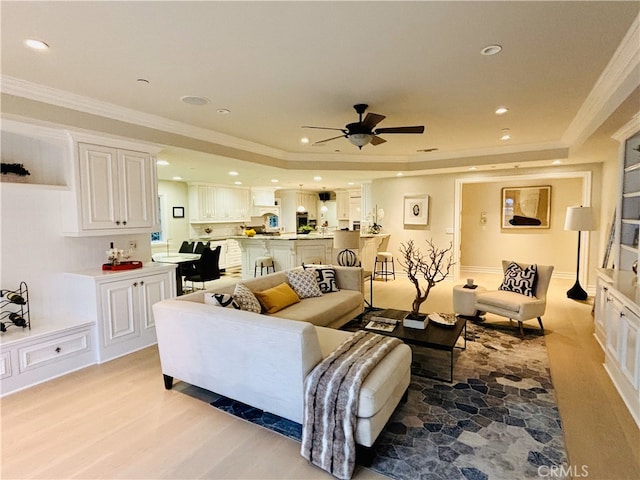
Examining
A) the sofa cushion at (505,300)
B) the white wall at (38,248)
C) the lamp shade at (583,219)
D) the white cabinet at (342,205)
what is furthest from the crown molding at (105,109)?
the white cabinet at (342,205)

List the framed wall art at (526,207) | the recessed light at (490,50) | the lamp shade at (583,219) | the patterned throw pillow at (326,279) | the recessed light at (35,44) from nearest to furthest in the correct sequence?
the recessed light at (35,44)
the recessed light at (490,50)
the patterned throw pillow at (326,279)
the lamp shade at (583,219)
the framed wall art at (526,207)

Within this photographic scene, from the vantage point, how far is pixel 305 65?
8.86 ft

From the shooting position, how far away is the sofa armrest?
4738 millimetres

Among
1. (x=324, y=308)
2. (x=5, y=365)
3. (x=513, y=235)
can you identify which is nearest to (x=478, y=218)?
(x=513, y=235)

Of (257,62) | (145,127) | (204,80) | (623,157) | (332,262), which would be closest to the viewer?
(257,62)

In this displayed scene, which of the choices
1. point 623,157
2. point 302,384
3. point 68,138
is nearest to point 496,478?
point 302,384

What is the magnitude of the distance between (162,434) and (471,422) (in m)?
2.23

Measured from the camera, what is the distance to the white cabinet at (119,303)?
11.5ft

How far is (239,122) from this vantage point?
14.2ft

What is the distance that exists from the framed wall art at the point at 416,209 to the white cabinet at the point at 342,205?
3500 millimetres

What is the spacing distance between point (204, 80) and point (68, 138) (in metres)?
1.65

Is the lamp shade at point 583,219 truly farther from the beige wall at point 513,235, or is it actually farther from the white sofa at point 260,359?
the white sofa at point 260,359

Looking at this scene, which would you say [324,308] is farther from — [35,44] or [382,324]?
[35,44]

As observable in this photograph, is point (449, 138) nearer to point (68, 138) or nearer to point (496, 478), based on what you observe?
point (496, 478)
